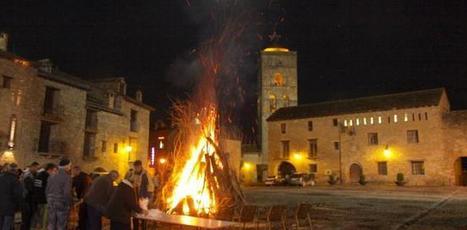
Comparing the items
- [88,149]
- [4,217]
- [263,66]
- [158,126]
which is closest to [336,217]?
[4,217]

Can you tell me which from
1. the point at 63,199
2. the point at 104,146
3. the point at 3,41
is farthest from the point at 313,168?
the point at 63,199

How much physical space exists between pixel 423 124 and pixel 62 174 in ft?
129

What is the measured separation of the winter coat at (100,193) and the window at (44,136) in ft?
61.0

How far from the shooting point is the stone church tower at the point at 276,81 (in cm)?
6419

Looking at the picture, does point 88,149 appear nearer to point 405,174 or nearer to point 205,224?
point 205,224

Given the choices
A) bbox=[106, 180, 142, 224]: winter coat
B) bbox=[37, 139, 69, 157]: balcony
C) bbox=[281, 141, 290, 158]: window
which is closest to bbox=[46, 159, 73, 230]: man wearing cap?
bbox=[106, 180, 142, 224]: winter coat

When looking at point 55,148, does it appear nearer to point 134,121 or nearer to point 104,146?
point 104,146

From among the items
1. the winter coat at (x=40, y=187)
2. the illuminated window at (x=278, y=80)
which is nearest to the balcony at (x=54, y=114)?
the winter coat at (x=40, y=187)

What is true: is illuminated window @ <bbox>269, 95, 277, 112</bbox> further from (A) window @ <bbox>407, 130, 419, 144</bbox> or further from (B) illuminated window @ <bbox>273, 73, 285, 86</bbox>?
(A) window @ <bbox>407, 130, 419, 144</bbox>

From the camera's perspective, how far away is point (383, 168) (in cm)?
4197

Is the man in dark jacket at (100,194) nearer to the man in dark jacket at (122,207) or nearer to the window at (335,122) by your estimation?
the man in dark jacket at (122,207)

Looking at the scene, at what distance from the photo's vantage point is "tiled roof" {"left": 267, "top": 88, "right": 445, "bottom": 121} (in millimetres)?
40812

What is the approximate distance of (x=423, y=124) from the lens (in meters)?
39.8

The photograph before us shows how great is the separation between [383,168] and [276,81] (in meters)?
27.9
